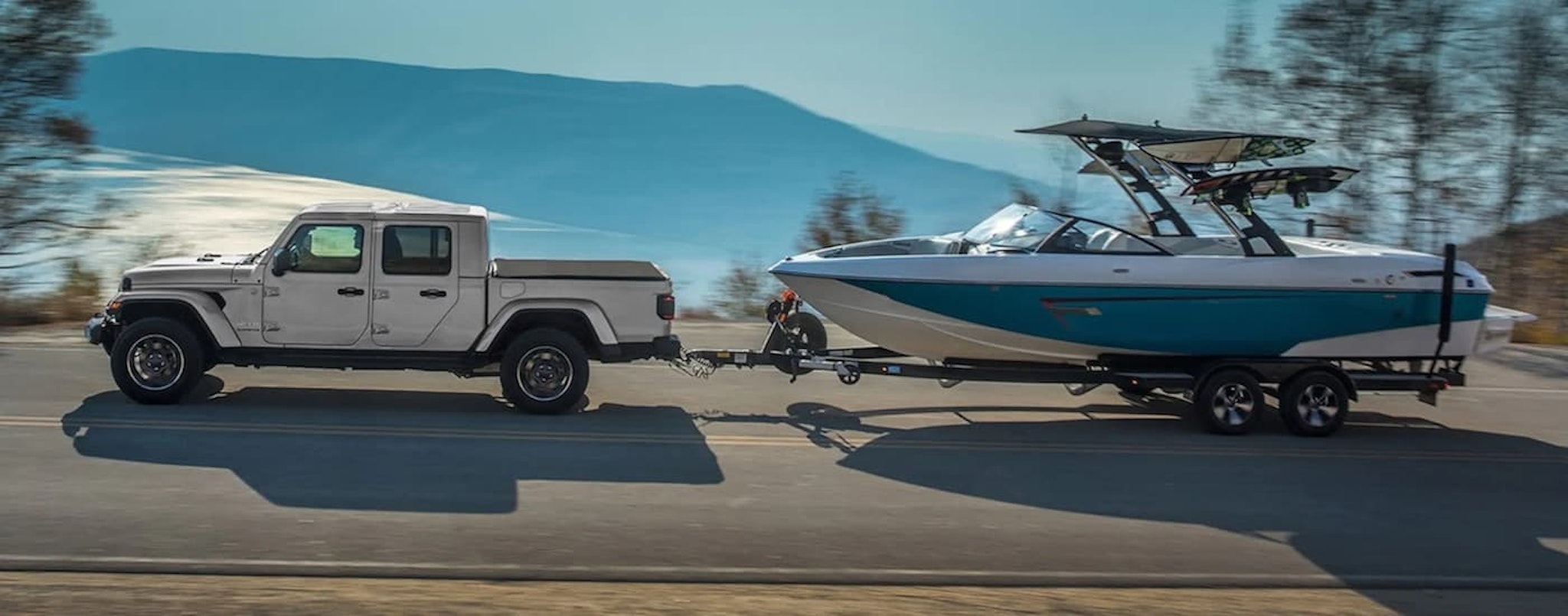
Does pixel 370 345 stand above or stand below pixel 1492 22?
below

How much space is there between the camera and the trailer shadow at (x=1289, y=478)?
8.75m

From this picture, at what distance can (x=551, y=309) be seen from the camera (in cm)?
1176

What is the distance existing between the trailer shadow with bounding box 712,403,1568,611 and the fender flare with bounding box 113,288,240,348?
4.43m

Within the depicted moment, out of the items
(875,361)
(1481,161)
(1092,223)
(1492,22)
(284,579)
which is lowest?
(284,579)

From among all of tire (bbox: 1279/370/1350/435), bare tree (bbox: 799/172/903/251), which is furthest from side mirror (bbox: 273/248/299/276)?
bare tree (bbox: 799/172/903/251)

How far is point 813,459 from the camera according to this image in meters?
10.7

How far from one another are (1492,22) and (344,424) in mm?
18736

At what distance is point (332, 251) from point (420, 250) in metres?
0.74

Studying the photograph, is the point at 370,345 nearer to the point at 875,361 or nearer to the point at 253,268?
the point at 253,268

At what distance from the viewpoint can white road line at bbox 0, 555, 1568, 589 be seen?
7.26m

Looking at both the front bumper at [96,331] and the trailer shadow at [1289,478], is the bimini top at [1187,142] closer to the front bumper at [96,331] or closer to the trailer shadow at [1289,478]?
the trailer shadow at [1289,478]

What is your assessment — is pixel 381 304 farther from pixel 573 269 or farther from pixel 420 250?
pixel 573 269

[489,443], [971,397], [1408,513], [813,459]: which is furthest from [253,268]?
[1408,513]

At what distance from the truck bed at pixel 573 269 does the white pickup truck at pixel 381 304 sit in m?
0.34
